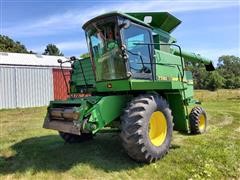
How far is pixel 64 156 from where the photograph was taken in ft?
20.7

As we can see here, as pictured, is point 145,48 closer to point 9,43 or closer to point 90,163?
point 90,163

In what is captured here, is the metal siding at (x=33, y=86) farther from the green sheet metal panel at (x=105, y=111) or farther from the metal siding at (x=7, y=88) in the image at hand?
the green sheet metal panel at (x=105, y=111)

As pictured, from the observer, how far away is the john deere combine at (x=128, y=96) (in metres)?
5.51

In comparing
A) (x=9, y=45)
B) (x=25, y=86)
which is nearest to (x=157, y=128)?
(x=25, y=86)

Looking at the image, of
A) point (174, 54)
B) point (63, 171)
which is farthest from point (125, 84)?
point (174, 54)

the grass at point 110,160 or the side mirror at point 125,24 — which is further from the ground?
the side mirror at point 125,24

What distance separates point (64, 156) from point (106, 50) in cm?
236

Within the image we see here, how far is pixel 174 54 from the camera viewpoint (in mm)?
8570

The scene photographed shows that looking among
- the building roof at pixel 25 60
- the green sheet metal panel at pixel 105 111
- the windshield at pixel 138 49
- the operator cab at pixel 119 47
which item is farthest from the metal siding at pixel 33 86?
the green sheet metal panel at pixel 105 111

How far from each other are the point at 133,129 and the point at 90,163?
3.76 feet

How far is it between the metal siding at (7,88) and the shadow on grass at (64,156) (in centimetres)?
1395

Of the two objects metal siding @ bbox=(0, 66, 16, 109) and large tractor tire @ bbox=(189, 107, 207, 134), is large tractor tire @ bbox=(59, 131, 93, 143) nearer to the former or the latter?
large tractor tire @ bbox=(189, 107, 207, 134)

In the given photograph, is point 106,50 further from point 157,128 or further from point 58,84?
point 58,84

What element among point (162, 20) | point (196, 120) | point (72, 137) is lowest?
point (72, 137)
